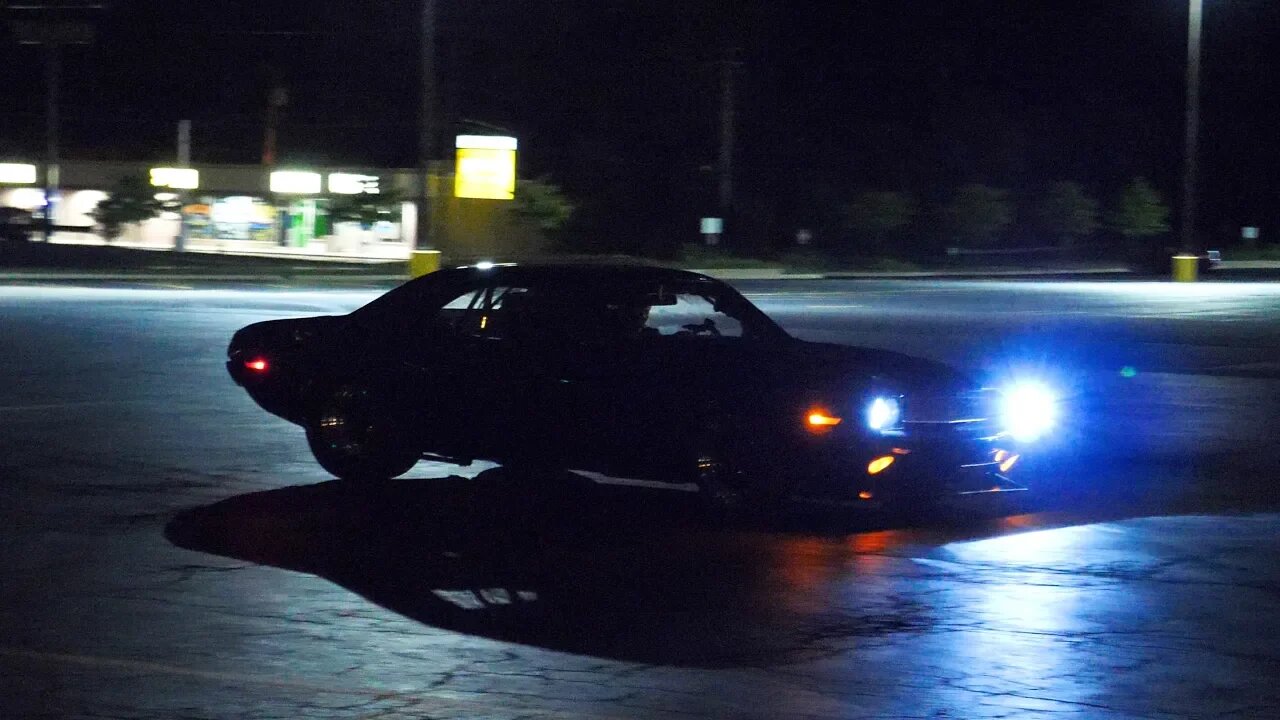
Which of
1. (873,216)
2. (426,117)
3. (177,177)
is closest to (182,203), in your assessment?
(177,177)

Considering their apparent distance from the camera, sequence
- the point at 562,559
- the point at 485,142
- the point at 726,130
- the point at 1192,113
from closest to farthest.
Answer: the point at 562,559, the point at 1192,113, the point at 485,142, the point at 726,130

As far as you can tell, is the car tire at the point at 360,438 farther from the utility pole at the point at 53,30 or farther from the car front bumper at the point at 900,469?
the utility pole at the point at 53,30

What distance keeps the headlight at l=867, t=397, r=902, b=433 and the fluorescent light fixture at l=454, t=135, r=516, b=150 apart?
159ft

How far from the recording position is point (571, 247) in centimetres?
6994

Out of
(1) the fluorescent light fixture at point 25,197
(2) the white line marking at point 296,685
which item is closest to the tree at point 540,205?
(1) the fluorescent light fixture at point 25,197

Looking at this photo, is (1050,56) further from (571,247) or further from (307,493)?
(307,493)

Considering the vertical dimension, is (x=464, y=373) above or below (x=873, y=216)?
below

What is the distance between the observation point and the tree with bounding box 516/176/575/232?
2459 inches

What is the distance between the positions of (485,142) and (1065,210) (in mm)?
34461

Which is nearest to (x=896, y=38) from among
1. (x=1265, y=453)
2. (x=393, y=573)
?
(x=1265, y=453)

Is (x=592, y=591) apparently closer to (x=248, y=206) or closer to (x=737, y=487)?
(x=737, y=487)

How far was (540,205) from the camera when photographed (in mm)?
62719

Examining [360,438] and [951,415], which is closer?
[951,415]

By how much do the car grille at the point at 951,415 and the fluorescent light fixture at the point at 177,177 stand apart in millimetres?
60775
